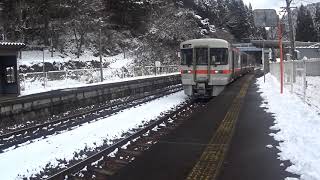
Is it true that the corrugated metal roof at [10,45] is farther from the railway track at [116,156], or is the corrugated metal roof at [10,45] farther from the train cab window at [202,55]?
the railway track at [116,156]

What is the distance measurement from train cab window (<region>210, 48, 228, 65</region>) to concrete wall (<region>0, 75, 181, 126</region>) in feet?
21.5

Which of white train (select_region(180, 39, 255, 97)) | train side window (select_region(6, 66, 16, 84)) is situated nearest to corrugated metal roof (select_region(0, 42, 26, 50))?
train side window (select_region(6, 66, 16, 84))

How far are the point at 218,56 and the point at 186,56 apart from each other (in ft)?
5.07

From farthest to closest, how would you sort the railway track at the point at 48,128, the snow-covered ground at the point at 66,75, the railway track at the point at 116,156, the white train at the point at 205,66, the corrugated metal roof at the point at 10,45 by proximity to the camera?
1. the snow-covered ground at the point at 66,75
2. the corrugated metal roof at the point at 10,45
3. the white train at the point at 205,66
4. the railway track at the point at 48,128
5. the railway track at the point at 116,156

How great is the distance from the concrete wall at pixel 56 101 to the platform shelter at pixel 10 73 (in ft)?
6.95

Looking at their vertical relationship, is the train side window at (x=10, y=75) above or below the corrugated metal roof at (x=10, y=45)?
below

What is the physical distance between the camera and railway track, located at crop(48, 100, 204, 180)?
820 cm

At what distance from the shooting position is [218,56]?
2169 centimetres

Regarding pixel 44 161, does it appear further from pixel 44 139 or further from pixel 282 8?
pixel 282 8

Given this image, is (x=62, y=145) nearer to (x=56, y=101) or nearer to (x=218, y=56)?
(x=56, y=101)

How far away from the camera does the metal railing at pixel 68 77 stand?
2839 centimetres

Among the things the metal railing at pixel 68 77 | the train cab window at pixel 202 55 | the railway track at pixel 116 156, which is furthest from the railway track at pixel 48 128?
the metal railing at pixel 68 77

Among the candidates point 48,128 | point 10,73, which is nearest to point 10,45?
point 10,73

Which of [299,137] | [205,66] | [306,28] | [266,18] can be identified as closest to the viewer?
[299,137]
